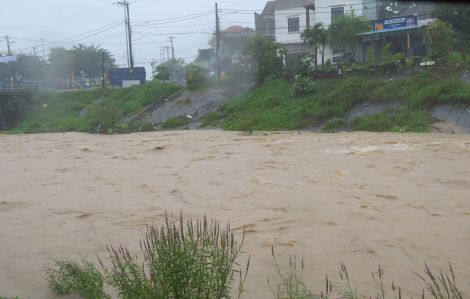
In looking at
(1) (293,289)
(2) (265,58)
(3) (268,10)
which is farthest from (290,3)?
(1) (293,289)

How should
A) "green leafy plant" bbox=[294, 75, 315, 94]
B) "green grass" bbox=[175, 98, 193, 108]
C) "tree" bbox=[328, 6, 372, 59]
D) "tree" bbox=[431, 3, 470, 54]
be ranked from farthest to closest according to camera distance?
"tree" bbox=[328, 6, 372, 59] < "green grass" bbox=[175, 98, 193, 108] < "tree" bbox=[431, 3, 470, 54] < "green leafy plant" bbox=[294, 75, 315, 94]

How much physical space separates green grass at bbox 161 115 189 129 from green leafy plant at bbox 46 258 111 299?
69.1ft

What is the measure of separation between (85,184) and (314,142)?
26.7ft

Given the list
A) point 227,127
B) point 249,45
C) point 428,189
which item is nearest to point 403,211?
point 428,189

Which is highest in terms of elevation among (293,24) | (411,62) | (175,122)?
(293,24)

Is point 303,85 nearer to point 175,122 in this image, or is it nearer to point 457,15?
point 175,122

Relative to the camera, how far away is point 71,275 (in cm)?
372

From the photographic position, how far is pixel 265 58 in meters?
26.1

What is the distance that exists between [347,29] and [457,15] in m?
6.78

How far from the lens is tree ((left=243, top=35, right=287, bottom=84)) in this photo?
25891 mm

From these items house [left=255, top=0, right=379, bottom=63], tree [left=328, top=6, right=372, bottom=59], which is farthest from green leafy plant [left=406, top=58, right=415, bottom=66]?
house [left=255, top=0, right=379, bottom=63]

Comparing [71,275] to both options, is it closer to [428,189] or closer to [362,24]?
[428,189]

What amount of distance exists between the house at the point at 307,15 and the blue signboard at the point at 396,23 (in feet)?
11.4

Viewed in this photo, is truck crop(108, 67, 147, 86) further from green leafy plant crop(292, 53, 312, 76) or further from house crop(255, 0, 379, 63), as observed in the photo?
green leafy plant crop(292, 53, 312, 76)
